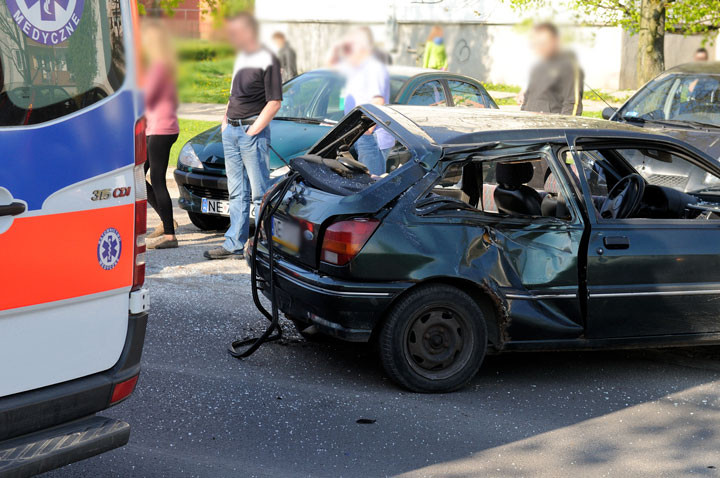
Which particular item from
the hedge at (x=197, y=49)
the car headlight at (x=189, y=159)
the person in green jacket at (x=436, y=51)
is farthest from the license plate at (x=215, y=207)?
the person in green jacket at (x=436, y=51)

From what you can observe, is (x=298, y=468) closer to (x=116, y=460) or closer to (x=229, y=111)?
(x=116, y=460)

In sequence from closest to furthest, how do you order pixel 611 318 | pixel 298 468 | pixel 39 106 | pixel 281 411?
pixel 39 106 < pixel 298 468 < pixel 281 411 < pixel 611 318

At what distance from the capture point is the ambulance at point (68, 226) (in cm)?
300

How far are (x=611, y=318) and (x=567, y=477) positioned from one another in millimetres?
1324

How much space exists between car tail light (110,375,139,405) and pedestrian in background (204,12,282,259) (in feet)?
14.5

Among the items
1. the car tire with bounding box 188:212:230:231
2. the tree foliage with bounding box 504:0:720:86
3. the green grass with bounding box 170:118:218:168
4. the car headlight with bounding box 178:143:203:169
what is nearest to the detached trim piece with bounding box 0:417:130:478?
the car headlight with bounding box 178:143:203:169

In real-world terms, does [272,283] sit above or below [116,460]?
above

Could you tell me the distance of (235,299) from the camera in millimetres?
6816

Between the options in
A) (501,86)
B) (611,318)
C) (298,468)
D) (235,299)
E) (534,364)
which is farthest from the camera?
(501,86)

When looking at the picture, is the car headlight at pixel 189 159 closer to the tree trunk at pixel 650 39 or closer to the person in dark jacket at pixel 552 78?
the person in dark jacket at pixel 552 78

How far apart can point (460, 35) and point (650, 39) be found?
11411mm

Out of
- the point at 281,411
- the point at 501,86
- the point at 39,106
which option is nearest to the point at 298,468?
the point at 281,411

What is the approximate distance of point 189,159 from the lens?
8945 millimetres

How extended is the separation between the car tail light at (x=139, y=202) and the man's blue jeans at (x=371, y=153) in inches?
127
